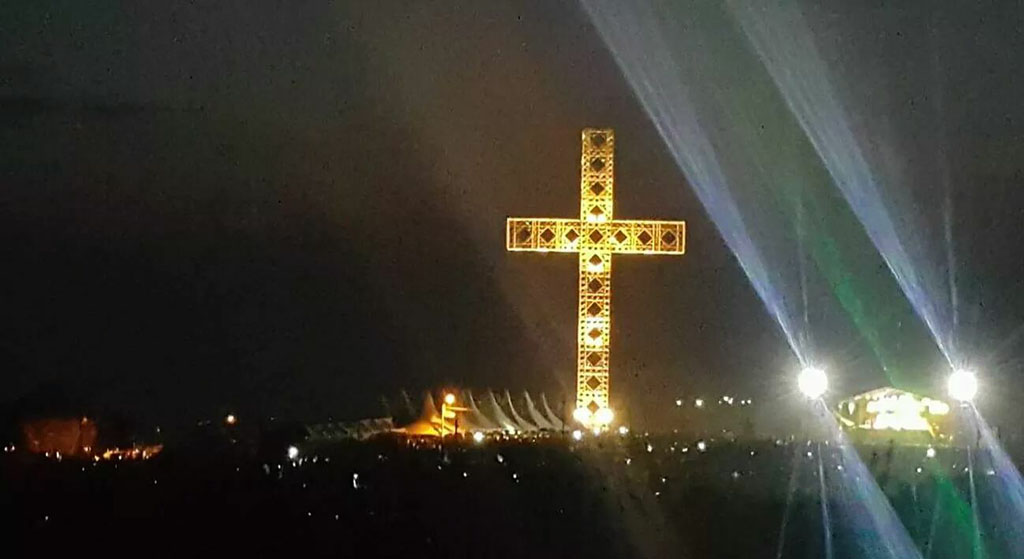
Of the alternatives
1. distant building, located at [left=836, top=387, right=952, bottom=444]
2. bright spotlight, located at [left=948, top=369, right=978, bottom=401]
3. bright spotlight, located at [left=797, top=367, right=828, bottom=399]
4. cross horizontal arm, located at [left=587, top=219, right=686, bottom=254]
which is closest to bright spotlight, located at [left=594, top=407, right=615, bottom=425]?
cross horizontal arm, located at [left=587, top=219, right=686, bottom=254]

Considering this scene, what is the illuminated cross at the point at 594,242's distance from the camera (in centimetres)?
2642

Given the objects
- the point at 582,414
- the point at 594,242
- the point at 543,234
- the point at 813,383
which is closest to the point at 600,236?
the point at 594,242

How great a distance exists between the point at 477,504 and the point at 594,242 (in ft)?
37.2

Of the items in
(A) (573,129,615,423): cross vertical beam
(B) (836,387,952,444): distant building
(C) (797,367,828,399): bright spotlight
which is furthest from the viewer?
(B) (836,387,952,444): distant building

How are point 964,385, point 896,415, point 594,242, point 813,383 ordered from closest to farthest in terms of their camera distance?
point 964,385, point 813,383, point 594,242, point 896,415

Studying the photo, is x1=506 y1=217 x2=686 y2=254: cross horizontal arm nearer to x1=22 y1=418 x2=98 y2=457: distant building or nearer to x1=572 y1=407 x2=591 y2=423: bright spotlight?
x1=572 y1=407 x2=591 y2=423: bright spotlight

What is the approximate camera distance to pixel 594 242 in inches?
1054

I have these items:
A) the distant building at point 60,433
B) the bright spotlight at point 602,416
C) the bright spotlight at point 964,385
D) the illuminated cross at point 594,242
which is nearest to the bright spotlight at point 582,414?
the illuminated cross at point 594,242

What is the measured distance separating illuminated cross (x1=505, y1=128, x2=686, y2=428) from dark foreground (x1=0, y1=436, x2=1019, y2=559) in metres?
3.97

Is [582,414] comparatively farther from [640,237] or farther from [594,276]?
[640,237]

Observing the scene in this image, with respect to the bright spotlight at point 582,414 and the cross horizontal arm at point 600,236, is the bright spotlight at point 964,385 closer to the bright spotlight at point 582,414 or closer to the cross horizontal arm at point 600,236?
the cross horizontal arm at point 600,236

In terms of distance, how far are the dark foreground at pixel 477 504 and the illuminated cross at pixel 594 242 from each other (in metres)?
3.97

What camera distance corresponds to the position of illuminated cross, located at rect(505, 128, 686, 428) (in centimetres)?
2642

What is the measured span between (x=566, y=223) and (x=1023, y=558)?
15.5m
